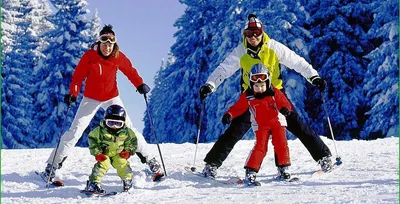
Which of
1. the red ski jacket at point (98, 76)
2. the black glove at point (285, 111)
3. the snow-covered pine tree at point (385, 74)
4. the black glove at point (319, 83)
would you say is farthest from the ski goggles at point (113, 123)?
the snow-covered pine tree at point (385, 74)

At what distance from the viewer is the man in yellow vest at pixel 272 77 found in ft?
Answer: 21.3

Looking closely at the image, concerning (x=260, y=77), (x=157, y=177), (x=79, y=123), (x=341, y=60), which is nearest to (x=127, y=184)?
(x=157, y=177)

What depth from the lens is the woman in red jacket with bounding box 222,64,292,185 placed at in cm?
620

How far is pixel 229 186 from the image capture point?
6.04 m

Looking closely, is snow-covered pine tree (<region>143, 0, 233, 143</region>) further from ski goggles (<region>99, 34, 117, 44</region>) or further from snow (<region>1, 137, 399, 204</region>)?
ski goggles (<region>99, 34, 117, 44</region>)

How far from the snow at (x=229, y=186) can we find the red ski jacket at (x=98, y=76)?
1.03 metres

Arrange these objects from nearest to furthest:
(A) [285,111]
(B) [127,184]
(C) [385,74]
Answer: (B) [127,184]
(A) [285,111]
(C) [385,74]

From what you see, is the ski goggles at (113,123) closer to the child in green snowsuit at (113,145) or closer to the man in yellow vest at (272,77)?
the child in green snowsuit at (113,145)

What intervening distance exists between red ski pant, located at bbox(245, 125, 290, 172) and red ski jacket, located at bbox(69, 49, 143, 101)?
5.85ft

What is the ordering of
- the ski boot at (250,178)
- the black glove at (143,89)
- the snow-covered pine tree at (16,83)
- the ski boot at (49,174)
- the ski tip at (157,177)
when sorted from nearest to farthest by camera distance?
1. the ski boot at (250,178)
2. the ski tip at (157,177)
3. the ski boot at (49,174)
4. the black glove at (143,89)
5. the snow-covered pine tree at (16,83)

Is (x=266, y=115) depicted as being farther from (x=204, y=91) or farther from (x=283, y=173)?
(x=204, y=91)

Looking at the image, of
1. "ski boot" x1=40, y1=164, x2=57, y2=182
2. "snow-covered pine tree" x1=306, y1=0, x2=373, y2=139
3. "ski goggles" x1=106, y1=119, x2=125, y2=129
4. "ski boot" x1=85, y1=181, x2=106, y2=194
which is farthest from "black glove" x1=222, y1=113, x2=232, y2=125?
"snow-covered pine tree" x1=306, y1=0, x2=373, y2=139

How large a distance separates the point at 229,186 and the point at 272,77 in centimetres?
139

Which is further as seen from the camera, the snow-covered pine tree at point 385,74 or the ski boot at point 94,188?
the snow-covered pine tree at point 385,74
